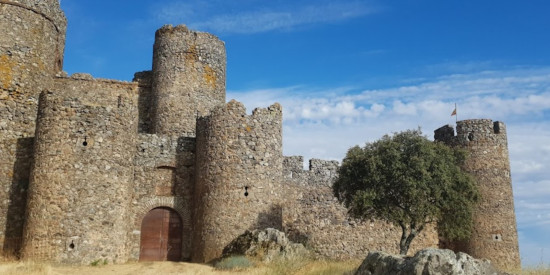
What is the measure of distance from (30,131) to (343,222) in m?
13.0

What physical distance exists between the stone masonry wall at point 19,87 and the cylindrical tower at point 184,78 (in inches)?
197

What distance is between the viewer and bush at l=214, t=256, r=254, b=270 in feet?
57.7

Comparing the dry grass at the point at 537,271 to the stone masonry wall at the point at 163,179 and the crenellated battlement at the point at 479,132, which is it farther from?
the stone masonry wall at the point at 163,179

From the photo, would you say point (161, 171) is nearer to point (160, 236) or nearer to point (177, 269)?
point (160, 236)

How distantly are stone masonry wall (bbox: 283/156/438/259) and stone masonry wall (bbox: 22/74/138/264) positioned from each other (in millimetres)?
6881

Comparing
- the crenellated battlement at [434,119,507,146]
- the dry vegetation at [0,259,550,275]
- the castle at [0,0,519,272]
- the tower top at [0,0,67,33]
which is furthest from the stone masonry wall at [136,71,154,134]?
the crenellated battlement at [434,119,507,146]

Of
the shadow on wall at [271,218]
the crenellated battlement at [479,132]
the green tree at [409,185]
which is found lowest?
the shadow on wall at [271,218]

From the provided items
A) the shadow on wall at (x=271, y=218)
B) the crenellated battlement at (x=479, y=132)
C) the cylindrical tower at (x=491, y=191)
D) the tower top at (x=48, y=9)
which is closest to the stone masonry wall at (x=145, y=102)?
the tower top at (x=48, y=9)

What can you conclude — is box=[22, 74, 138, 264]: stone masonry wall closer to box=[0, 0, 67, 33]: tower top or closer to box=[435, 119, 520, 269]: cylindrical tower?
box=[0, 0, 67, 33]: tower top

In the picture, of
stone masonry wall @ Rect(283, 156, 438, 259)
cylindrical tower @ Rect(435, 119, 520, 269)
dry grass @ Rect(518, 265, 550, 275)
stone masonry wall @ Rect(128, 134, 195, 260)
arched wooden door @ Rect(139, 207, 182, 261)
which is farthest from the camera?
stone masonry wall @ Rect(283, 156, 438, 259)

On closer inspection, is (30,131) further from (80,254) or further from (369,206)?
(369,206)

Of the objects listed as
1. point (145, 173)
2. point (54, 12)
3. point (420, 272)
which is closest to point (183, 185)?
point (145, 173)

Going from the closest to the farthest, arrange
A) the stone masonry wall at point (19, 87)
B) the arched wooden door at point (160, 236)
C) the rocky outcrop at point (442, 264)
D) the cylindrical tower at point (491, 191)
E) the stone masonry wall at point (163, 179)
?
1. the rocky outcrop at point (442, 264)
2. the stone masonry wall at point (19, 87)
3. the arched wooden door at point (160, 236)
4. the stone masonry wall at point (163, 179)
5. the cylindrical tower at point (491, 191)

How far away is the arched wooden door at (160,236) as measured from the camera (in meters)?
20.8
